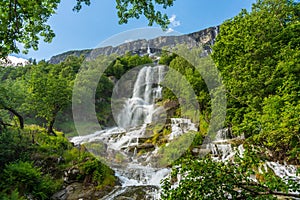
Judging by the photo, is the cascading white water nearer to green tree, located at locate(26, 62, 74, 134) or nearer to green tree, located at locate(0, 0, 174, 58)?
green tree, located at locate(26, 62, 74, 134)

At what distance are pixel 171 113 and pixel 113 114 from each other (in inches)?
310

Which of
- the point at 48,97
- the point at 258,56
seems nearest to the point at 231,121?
the point at 258,56

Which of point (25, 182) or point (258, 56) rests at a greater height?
point (258, 56)

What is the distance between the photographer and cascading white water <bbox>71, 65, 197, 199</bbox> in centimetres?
838

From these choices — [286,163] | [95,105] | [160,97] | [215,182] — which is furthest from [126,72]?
[215,182]

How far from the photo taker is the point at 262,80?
8.84 metres

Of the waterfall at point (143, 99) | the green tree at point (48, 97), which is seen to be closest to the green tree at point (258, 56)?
the waterfall at point (143, 99)

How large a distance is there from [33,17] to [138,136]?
10607mm

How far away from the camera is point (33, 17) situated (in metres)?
4.00

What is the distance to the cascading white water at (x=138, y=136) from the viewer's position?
838 centimetres

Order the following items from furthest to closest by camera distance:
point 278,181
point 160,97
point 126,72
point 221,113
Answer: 1. point 126,72
2. point 160,97
3. point 221,113
4. point 278,181

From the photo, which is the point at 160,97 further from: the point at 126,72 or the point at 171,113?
the point at 126,72

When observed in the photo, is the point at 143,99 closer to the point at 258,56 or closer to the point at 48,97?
the point at 48,97

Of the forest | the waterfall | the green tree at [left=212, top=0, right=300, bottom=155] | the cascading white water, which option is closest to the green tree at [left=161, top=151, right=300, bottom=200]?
the forest
